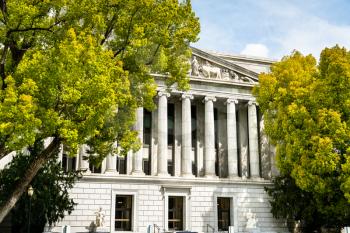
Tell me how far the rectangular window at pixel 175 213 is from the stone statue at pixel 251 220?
5094 millimetres

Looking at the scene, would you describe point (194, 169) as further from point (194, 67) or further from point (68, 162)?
point (68, 162)

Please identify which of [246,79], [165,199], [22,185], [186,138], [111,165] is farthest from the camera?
[246,79]

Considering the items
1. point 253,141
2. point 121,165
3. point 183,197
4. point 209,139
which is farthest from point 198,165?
point 121,165

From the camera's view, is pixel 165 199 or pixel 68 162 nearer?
pixel 165 199

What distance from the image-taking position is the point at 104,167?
30.3 meters

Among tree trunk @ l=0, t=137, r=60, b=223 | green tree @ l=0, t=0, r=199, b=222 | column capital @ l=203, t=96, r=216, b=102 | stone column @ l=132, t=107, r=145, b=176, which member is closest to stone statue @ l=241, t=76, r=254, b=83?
column capital @ l=203, t=96, r=216, b=102

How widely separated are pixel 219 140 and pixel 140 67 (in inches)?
732

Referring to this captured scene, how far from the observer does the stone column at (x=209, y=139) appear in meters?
31.8

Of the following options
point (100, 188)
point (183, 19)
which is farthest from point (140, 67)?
point (100, 188)

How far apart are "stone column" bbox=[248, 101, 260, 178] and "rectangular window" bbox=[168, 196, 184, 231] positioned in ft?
20.8

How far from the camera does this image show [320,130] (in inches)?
841

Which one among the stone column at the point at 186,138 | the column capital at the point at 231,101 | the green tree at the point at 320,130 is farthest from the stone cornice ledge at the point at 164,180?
the green tree at the point at 320,130

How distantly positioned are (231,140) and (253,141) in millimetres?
1965

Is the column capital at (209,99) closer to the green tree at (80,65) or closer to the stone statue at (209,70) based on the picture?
the stone statue at (209,70)
